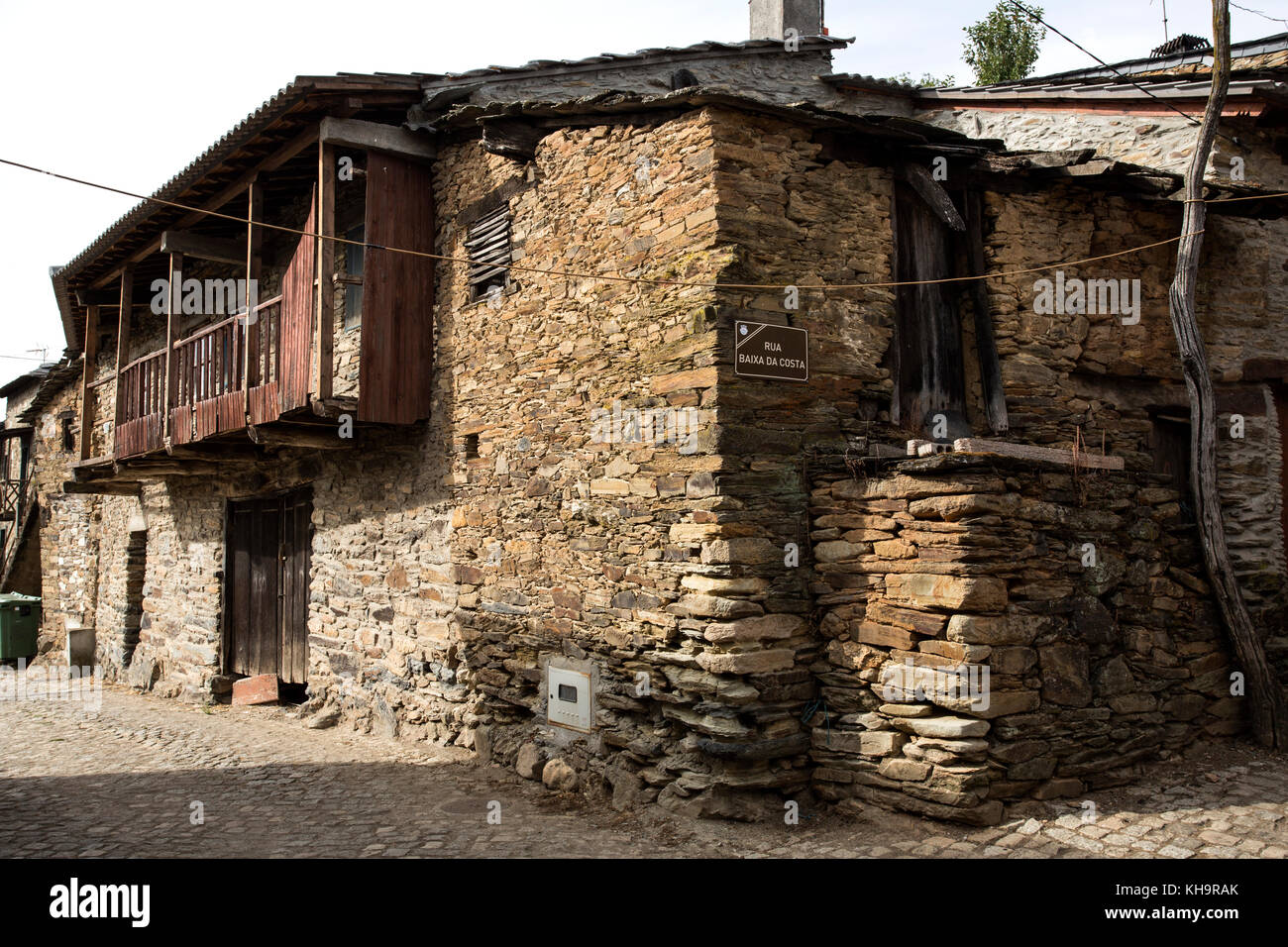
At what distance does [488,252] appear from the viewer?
7645 mm

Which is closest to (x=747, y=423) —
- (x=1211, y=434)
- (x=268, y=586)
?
(x=1211, y=434)

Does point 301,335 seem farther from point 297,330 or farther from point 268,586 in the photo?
point 268,586

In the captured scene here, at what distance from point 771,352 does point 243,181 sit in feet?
20.0

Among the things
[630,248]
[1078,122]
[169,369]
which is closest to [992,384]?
[630,248]

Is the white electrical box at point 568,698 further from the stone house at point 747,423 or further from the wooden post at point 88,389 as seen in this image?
the wooden post at point 88,389

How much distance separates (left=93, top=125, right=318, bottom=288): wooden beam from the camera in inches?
318

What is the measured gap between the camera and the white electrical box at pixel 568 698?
21.1ft

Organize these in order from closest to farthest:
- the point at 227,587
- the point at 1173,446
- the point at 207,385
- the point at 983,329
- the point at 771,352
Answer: the point at 771,352, the point at 983,329, the point at 1173,446, the point at 207,385, the point at 227,587

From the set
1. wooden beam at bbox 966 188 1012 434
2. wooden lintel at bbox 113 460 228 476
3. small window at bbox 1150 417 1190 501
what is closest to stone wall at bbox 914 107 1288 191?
wooden beam at bbox 966 188 1012 434

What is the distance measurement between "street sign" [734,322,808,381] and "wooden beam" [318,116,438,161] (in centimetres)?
400

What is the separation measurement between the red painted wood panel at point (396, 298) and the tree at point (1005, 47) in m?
→ 13.1

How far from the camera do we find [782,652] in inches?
222

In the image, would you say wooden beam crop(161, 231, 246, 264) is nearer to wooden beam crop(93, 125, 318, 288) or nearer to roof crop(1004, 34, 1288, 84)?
wooden beam crop(93, 125, 318, 288)
